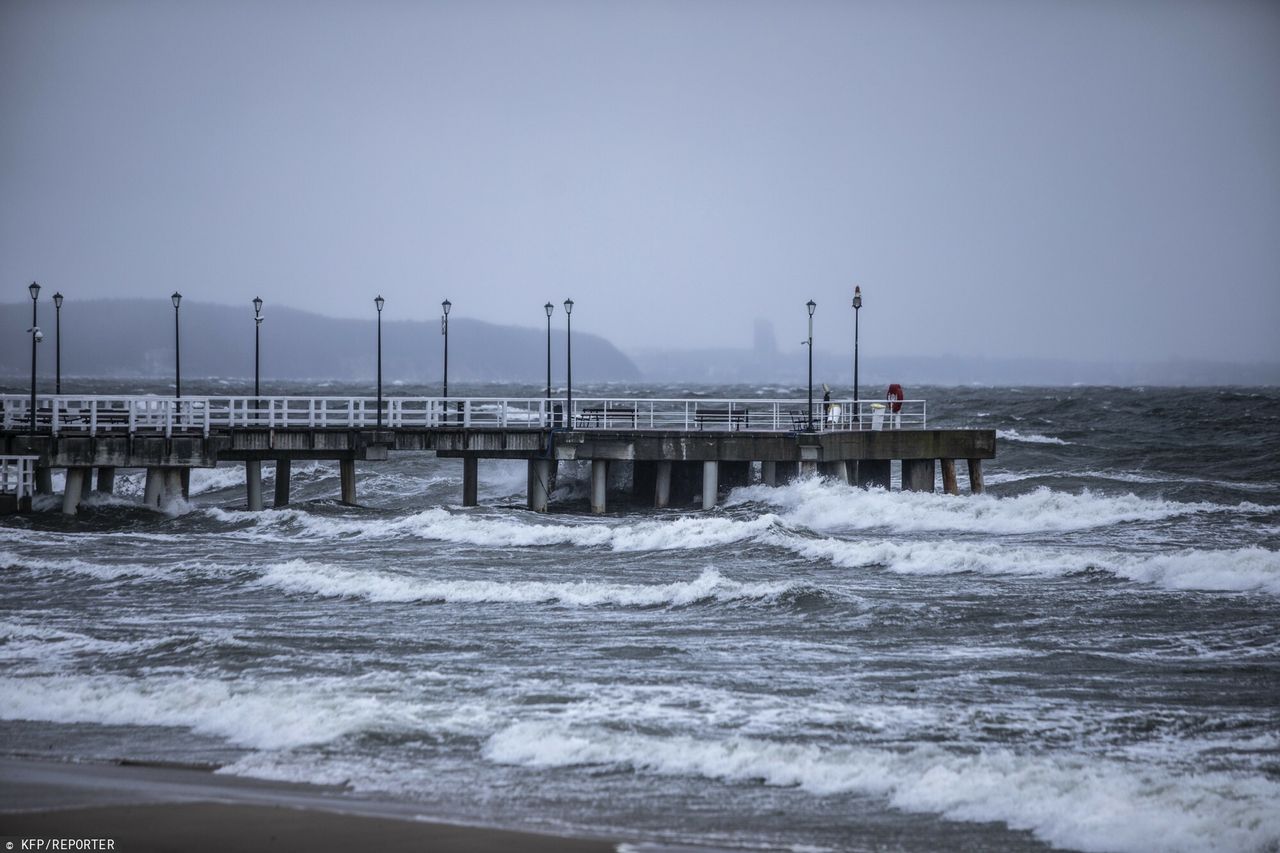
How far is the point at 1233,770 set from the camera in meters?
12.2

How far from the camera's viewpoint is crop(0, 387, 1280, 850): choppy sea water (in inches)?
455

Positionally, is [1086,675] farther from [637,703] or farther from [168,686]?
[168,686]

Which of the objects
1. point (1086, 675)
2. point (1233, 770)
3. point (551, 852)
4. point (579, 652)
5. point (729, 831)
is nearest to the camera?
point (551, 852)

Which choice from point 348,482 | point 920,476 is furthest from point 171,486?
point 920,476

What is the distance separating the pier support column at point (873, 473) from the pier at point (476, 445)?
4 cm

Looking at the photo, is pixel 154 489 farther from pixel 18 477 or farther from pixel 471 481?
pixel 471 481

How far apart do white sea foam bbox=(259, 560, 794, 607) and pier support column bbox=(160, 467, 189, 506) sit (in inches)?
578

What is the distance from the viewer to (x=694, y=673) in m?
16.8

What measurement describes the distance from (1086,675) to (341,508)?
28104 mm

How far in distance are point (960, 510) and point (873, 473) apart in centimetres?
455

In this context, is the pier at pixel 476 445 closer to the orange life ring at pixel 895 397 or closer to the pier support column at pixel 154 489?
the pier support column at pixel 154 489

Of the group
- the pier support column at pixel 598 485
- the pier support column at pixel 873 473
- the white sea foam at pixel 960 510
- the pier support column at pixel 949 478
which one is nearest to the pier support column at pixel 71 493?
the pier support column at pixel 598 485

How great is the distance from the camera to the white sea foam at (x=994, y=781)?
10.7 m

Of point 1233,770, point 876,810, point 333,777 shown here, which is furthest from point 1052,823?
point 333,777
